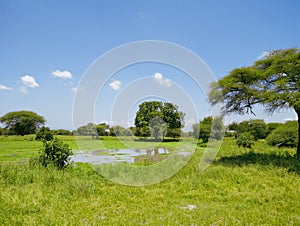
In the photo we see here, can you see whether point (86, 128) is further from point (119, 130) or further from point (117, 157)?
point (117, 157)

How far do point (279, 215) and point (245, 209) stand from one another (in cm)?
63

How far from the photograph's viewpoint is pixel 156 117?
20219 mm

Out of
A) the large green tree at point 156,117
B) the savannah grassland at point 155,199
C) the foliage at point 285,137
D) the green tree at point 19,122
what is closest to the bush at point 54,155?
the savannah grassland at point 155,199

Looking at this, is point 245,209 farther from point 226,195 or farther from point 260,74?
point 260,74

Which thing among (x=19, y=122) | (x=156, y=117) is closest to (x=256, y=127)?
(x=156, y=117)

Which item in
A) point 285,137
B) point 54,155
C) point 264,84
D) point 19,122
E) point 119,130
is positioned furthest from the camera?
point 19,122

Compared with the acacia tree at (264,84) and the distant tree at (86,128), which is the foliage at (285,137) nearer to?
the acacia tree at (264,84)

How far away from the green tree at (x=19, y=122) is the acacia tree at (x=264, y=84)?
5032 cm

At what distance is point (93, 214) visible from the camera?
4.23m

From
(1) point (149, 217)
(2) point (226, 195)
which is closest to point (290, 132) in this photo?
(2) point (226, 195)

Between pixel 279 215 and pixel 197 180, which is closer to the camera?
pixel 279 215

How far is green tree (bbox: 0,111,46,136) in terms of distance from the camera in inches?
1928

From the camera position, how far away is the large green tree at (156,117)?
1841 centimetres

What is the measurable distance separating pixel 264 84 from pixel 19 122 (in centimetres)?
5390
